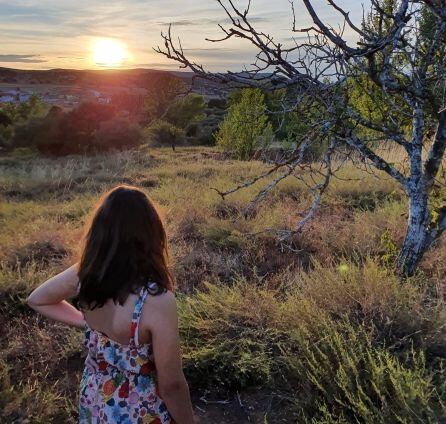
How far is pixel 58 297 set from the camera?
2250 mm

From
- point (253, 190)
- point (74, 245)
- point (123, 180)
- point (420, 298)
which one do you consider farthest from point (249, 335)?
point (123, 180)

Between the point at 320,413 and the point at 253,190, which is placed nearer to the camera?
the point at 320,413

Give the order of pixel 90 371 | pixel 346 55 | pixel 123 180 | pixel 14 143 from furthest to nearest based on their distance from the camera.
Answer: pixel 14 143 → pixel 123 180 → pixel 346 55 → pixel 90 371

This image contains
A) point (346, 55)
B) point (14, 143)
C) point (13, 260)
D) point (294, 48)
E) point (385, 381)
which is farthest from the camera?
point (14, 143)

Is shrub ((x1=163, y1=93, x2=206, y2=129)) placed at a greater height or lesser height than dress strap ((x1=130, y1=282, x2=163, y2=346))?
lesser

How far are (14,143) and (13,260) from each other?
87.6 ft

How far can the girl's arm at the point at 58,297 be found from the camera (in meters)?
2.18

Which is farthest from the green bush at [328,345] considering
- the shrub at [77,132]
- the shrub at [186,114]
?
the shrub at [186,114]

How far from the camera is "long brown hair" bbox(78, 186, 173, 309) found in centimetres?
190

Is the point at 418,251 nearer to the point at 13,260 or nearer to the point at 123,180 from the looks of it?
the point at 13,260

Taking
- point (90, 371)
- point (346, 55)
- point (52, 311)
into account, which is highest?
point (346, 55)

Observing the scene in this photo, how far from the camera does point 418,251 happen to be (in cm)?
403

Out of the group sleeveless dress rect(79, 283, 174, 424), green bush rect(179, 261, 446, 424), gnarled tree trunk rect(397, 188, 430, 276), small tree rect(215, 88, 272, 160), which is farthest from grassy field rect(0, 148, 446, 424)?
small tree rect(215, 88, 272, 160)

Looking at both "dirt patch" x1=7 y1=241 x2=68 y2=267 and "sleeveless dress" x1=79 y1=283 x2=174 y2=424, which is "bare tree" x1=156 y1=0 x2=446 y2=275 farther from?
"dirt patch" x1=7 y1=241 x2=68 y2=267
